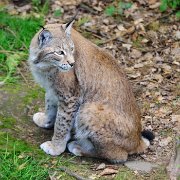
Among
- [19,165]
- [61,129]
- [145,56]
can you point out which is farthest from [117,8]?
[19,165]

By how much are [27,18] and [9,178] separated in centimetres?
363

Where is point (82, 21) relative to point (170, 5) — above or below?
below

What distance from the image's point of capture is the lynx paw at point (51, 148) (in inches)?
230

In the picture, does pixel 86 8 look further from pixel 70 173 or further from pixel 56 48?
pixel 70 173

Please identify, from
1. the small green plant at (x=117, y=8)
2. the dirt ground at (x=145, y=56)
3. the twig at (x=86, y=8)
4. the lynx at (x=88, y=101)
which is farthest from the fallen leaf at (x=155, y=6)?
the lynx at (x=88, y=101)

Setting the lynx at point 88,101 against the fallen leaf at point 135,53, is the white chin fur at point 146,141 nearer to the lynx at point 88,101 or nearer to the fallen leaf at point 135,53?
the lynx at point 88,101

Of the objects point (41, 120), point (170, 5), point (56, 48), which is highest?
point (56, 48)

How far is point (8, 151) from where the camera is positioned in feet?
18.6

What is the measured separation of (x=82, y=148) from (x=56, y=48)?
112 cm

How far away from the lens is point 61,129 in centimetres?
581

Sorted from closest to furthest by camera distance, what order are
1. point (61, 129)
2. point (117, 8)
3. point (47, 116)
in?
point (61, 129), point (47, 116), point (117, 8)

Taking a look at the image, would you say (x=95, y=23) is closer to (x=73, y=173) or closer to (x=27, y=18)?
(x=27, y=18)

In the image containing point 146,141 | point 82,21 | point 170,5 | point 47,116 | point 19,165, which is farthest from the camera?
point 170,5

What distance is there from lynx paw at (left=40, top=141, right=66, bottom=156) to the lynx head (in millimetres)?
811
